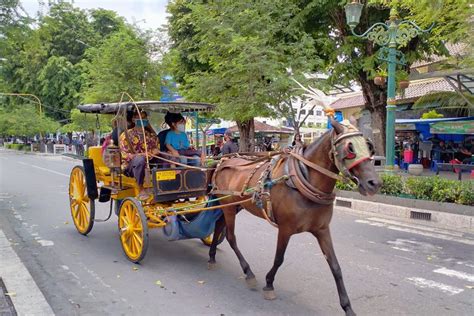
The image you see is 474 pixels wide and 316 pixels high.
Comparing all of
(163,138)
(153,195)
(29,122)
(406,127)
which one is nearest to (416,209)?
(163,138)

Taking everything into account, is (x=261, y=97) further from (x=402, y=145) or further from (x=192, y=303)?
(x=402, y=145)

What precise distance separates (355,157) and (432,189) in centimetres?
682

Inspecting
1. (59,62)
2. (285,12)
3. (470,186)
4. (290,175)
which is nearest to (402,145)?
(285,12)

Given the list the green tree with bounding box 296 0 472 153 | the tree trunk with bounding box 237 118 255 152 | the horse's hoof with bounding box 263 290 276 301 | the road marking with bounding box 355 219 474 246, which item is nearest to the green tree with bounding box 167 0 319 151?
the green tree with bounding box 296 0 472 153

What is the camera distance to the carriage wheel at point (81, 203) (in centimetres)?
752

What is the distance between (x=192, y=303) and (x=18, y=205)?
799cm

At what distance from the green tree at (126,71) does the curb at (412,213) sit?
12656mm

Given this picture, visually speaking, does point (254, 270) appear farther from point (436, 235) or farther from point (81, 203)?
point (436, 235)

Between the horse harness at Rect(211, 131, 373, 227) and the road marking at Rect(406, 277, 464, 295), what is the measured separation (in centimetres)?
200

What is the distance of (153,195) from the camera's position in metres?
6.11

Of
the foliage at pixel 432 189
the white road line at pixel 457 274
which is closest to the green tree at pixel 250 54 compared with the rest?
the foliage at pixel 432 189

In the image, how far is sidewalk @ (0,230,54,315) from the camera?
4366 mm

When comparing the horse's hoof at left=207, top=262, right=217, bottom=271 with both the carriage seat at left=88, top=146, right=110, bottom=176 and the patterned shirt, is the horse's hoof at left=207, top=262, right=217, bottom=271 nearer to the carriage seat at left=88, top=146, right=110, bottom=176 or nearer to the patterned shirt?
the patterned shirt

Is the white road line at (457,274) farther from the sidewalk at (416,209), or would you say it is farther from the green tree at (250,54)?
the green tree at (250,54)
